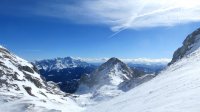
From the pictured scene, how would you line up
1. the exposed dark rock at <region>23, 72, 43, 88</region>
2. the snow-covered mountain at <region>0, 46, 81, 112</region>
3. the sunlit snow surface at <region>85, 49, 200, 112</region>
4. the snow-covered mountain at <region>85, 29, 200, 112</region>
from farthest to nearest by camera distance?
the exposed dark rock at <region>23, 72, 43, 88</region>
the snow-covered mountain at <region>0, 46, 81, 112</region>
the snow-covered mountain at <region>85, 29, 200, 112</region>
the sunlit snow surface at <region>85, 49, 200, 112</region>

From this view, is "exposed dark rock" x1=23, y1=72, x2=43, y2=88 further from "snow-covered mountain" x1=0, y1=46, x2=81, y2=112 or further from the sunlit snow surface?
the sunlit snow surface

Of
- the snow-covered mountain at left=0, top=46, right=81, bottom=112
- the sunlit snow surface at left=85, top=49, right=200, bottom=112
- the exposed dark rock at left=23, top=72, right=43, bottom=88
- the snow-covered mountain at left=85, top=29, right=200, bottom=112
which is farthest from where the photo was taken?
the exposed dark rock at left=23, top=72, right=43, bottom=88

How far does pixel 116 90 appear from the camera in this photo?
7859 inches

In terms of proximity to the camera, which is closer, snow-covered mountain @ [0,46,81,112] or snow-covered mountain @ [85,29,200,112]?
snow-covered mountain @ [85,29,200,112]

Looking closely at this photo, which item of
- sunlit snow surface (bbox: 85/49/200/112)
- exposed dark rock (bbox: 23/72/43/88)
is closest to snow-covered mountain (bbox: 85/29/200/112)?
sunlit snow surface (bbox: 85/49/200/112)

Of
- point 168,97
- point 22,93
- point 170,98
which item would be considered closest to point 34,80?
point 22,93

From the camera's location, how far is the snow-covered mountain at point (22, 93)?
3597 inches

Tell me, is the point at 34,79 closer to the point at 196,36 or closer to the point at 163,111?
the point at 196,36

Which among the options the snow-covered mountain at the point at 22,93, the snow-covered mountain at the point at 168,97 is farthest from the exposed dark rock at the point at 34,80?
the snow-covered mountain at the point at 168,97

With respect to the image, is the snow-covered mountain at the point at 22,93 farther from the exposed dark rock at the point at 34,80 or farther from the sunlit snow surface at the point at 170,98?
the sunlit snow surface at the point at 170,98

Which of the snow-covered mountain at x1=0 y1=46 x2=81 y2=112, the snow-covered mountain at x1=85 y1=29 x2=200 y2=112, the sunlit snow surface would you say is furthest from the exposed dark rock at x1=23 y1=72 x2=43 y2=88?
the sunlit snow surface

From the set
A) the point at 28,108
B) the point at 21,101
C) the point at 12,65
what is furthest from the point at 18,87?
the point at 28,108

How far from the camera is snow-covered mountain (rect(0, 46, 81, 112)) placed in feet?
300

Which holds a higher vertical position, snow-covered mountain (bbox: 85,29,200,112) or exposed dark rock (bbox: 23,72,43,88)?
exposed dark rock (bbox: 23,72,43,88)
